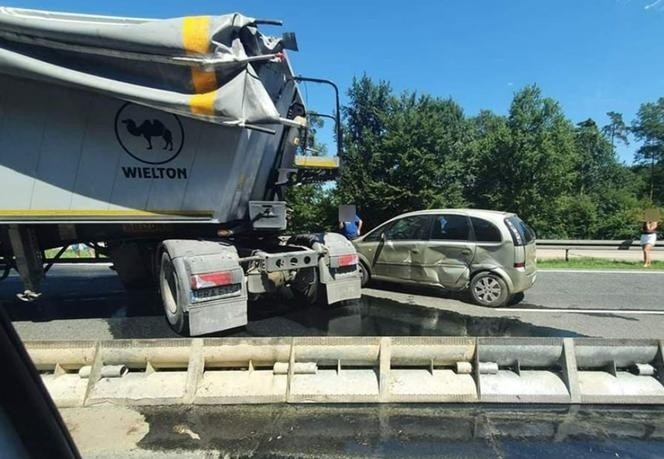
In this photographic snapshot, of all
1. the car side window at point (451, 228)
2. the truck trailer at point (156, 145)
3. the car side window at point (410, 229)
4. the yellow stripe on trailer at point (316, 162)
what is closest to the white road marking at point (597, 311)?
the car side window at point (451, 228)

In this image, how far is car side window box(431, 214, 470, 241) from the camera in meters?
7.56

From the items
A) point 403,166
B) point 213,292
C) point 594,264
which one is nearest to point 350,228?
point 594,264

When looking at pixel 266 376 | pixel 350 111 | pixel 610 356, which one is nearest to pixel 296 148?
pixel 266 376

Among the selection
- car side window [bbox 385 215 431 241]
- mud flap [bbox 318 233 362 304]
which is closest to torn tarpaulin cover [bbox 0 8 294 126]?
mud flap [bbox 318 233 362 304]

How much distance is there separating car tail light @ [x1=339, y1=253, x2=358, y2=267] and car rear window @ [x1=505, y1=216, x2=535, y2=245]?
8.58ft

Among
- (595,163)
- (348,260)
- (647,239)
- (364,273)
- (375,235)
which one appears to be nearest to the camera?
(348,260)

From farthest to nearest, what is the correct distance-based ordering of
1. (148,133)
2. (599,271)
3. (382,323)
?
(599,271) < (382,323) < (148,133)

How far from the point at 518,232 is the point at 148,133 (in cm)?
567

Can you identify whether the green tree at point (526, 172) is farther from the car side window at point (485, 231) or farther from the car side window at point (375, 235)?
the car side window at point (485, 231)

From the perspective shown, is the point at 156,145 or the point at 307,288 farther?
the point at 307,288

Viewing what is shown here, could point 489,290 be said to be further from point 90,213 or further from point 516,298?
point 90,213

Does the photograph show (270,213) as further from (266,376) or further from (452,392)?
(452,392)

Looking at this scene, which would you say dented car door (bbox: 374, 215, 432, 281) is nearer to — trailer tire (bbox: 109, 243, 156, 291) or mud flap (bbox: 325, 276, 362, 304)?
mud flap (bbox: 325, 276, 362, 304)

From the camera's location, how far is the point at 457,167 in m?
28.3
